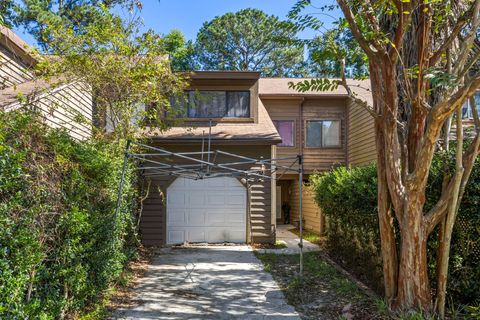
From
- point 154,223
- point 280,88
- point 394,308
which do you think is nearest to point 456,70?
point 394,308

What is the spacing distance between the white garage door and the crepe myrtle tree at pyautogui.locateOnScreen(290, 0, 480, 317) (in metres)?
6.19

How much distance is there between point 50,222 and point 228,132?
759cm

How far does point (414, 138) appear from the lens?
506 cm

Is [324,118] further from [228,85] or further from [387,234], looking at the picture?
[387,234]

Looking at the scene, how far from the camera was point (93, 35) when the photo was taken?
305 inches

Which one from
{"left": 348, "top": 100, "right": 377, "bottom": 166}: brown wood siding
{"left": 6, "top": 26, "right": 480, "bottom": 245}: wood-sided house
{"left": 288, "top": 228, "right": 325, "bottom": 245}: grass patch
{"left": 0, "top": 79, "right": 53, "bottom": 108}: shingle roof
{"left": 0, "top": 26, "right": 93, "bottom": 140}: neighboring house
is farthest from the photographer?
{"left": 348, "top": 100, "right": 377, "bottom": 166}: brown wood siding

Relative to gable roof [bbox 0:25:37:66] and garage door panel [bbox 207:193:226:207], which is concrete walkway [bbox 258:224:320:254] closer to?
garage door panel [bbox 207:193:226:207]

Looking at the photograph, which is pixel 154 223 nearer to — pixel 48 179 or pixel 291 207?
pixel 48 179

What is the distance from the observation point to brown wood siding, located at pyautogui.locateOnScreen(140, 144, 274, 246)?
35.5 ft

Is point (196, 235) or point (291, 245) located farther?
point (291, 245)

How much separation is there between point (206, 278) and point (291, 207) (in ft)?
37.6

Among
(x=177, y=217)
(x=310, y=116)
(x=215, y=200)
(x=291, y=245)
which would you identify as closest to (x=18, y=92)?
(x=177, y=217)

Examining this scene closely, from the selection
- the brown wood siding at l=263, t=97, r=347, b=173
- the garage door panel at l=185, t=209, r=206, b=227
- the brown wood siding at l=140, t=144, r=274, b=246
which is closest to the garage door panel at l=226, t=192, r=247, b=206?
the brown wood siding at l=140, t=144, r=274, b=246

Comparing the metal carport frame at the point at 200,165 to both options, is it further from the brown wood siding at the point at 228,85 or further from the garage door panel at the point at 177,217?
the brown wood siding at the point at 228,85
